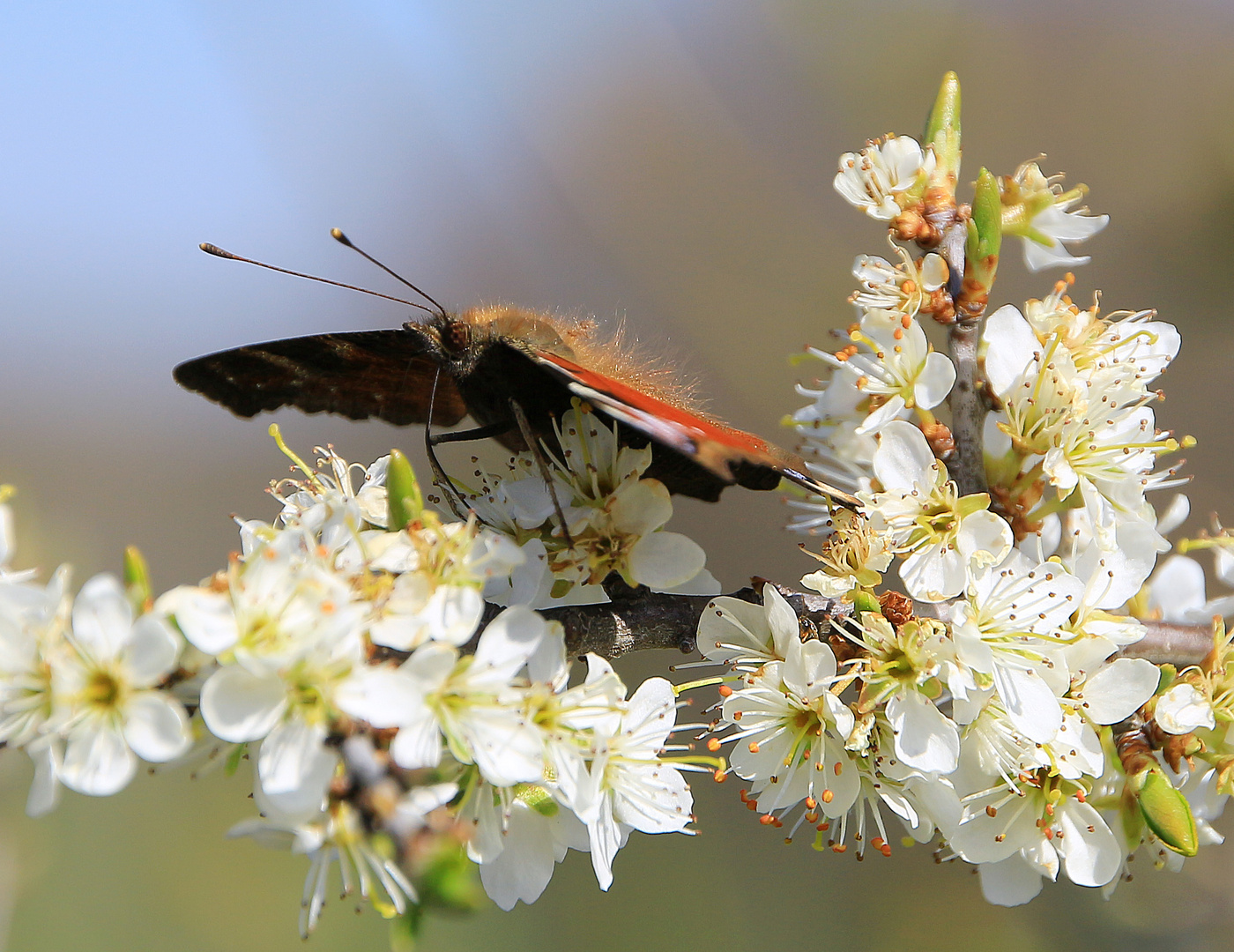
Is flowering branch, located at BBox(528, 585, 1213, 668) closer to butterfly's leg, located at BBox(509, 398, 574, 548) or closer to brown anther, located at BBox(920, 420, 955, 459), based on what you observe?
butterfly's leg, located at BBox(509, 398, 574, 548)

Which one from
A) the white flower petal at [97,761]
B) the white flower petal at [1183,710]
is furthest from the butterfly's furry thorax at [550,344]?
the white flower petal at [1183,710]

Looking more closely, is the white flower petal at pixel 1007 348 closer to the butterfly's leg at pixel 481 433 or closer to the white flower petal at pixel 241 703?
the butterfly's leg at pixel 481 433

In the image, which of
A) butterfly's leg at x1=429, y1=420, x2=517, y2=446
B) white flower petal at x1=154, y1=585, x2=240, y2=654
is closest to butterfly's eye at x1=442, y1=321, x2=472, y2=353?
butterfly's leg at x1=429, y1=420, x2=517, y2=446

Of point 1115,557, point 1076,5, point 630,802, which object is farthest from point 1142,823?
point 1076,5

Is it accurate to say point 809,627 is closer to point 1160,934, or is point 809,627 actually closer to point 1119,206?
point 1160,934

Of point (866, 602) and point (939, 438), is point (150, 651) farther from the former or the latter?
point (939, 438)

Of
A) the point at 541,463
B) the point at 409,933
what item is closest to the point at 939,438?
the point at 541,463

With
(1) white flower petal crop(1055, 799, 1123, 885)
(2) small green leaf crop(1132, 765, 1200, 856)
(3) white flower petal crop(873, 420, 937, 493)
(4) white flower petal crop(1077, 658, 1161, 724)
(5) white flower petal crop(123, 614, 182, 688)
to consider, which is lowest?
(1) white flower petal crop(1055, 799, 1123, 885)
